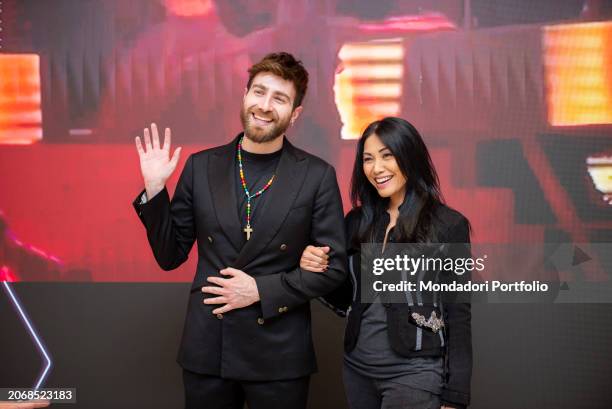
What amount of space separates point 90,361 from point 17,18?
5.96 feet

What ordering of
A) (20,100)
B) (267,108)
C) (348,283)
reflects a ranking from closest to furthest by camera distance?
(267,108) < (348,283) < (20,100)

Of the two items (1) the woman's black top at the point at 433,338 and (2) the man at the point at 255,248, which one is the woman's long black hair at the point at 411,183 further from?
(2) the man at the point at 255,248

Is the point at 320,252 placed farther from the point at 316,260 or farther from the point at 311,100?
the point at 311,100

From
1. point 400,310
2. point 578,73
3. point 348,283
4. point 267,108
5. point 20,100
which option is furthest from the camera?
point 20,100

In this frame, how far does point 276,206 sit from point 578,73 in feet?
6.25

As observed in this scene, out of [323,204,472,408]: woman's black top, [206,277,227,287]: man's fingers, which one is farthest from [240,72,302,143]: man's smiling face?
[323,204,472,408]: woman's black top

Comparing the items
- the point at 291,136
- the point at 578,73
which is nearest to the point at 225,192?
the point at 291,136

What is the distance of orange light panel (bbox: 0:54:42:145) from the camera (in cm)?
316

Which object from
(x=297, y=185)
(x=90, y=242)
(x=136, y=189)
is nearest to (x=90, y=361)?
(x=90, y=242)

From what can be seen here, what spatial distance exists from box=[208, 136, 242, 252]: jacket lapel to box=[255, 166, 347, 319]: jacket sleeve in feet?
0.57

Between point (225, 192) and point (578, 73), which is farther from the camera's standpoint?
point (578, 73)

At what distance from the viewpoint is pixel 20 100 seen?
3160 mm

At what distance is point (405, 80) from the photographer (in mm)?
3021

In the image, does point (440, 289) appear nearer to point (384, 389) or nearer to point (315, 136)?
point (384, 389)
